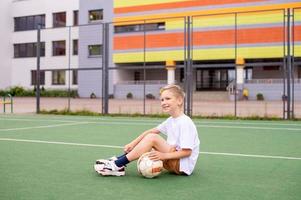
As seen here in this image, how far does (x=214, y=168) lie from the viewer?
206 inches

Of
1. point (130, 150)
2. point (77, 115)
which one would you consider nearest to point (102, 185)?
point (130, 150)

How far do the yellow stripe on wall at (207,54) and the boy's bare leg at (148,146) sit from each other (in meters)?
27.3

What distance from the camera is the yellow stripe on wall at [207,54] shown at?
101 feet

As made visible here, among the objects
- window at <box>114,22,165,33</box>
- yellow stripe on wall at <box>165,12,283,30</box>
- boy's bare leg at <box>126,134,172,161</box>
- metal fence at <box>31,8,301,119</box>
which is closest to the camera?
boy's bare leg at <box>126,134,172,161</box>

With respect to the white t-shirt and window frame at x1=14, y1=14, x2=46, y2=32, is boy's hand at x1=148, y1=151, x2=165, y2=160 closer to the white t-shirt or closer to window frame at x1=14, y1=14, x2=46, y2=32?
the white t-shirt

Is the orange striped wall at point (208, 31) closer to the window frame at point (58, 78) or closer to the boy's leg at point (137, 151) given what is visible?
the window frame at point (58, 78)

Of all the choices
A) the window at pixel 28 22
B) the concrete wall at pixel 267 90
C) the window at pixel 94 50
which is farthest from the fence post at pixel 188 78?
the window at pixel 28 22

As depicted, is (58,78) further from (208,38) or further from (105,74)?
(105,74)

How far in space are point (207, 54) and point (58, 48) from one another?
17.9 m

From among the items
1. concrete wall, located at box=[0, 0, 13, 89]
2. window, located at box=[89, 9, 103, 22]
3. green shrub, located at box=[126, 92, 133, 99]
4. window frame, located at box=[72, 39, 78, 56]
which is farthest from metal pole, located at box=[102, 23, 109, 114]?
concrete wall, located at box=[0, 0, 13, 89]

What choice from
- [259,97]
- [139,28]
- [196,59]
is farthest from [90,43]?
[259,97]

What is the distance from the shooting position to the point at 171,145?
4543 millimetres

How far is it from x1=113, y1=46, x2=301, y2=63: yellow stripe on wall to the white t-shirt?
27.2 m

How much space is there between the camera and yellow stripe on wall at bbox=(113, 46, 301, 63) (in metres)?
30.9
